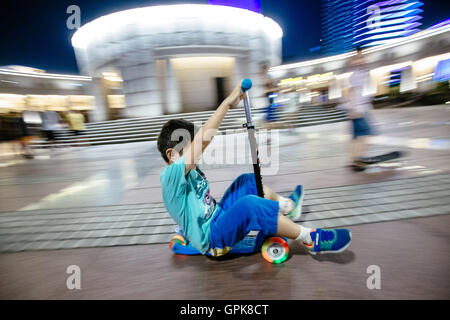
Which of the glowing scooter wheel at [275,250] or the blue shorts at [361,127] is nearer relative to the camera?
the glowing scooter wheel at [275,250]

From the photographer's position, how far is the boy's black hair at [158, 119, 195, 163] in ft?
5.27

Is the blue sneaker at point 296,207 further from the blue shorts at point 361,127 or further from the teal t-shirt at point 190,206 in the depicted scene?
the blue shorts at point 361,127

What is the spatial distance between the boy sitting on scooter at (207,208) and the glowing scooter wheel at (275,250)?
157 millimetres

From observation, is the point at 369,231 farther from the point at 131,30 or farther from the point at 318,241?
the point at 131,30

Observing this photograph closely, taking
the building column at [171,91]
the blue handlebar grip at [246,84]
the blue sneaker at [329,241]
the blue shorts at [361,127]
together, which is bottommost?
the blue sneaker at [329,241]

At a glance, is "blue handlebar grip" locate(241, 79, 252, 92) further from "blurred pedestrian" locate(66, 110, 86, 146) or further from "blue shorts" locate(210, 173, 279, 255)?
"blurred pedestrian" locate(66, 110, 86, 146)

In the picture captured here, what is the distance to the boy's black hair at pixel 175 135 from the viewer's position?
5.27 feet

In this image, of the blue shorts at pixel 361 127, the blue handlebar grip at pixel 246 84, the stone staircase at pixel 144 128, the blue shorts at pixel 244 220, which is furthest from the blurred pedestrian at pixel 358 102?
the stone staircase at pixel 144 128

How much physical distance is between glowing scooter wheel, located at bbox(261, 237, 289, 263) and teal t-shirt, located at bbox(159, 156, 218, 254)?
1.56 feet

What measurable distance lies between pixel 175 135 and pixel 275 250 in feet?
3.80

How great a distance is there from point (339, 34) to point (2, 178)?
108 m

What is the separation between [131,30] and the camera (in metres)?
15.4

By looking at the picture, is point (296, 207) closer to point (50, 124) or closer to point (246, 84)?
point (246, 84)

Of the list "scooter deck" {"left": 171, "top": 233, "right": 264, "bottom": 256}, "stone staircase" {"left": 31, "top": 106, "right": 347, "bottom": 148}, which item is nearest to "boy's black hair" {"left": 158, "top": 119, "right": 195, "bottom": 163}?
"scooter deck" {"left": 171, "top": 233, "right": 264, "bottom": 256}
